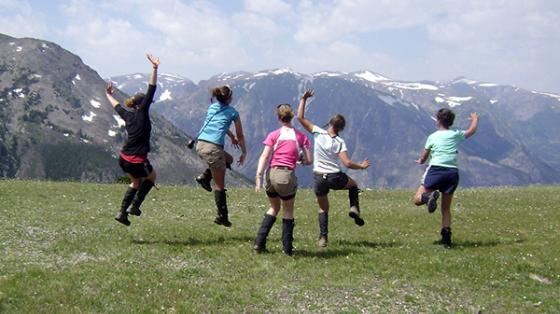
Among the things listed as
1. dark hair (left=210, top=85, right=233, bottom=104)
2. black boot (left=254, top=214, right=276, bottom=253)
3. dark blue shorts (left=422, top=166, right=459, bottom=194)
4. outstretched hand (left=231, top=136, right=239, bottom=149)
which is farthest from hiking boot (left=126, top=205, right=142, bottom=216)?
dark blue shorts (left=422, top=166, right=459, bottom=194)

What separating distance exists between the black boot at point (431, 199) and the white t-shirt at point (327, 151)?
273 cm

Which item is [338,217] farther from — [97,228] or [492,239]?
[97,228]

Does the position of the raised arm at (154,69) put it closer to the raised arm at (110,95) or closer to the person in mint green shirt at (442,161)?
the raised arm at (110,95)

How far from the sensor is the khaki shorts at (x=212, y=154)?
15.2m

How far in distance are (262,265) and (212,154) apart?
373cm

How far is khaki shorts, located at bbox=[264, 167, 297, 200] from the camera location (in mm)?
13500

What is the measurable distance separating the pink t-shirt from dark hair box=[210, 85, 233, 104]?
6.65ft

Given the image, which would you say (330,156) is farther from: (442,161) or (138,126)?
(138,126)

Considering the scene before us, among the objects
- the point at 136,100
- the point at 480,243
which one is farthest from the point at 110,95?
the point at 480,243

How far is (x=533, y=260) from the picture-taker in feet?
47.4

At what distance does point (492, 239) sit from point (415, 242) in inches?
117

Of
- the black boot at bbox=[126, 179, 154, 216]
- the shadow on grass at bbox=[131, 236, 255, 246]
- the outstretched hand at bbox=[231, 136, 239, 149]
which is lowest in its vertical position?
the shadow on grass at bbox=[131, 236, 255, 246]

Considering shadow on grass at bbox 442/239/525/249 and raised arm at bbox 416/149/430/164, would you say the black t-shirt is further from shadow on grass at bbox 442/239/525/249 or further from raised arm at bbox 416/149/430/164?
shadow on grass at bbox 442/239/525/249

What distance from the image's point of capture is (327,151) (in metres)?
14.7
